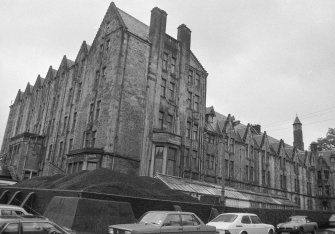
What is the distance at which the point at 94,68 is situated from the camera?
41.8 meters

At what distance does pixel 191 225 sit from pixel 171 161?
23.4 m

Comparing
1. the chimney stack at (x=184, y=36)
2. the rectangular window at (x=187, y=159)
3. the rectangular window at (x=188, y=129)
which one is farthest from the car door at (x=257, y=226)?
the chimney stack at (x=184, y=36)

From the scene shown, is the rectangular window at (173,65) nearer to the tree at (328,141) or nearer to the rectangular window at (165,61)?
the rectangular window at (165,61)

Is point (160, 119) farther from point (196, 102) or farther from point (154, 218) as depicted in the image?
point (154, 218)

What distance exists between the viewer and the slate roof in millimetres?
40669

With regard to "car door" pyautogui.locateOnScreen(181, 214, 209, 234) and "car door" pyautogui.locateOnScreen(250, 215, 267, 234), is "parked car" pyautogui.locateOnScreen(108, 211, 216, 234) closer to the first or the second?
"car door" pyautogui.locateOnScreen(181, 214, 209, 234)

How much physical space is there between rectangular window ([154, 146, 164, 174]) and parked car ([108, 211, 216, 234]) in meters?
21.7

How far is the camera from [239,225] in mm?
17375

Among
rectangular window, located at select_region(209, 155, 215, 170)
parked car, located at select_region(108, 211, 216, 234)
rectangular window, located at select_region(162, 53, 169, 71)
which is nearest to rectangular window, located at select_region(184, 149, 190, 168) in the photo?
rectangular window, located at select_region(209, 155, 215, 170)

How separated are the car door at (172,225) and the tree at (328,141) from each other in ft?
244

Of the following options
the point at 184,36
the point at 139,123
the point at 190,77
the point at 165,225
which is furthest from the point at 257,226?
the point at 184,36

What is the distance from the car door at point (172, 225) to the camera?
12.5 metres

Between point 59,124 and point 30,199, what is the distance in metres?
25.9

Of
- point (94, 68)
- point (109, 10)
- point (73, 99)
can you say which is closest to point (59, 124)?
point (73, 99)
